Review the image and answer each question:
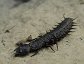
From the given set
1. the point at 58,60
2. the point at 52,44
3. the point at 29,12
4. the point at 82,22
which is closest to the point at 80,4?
the point at 82,22

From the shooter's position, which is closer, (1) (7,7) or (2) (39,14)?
(2) (39,14)

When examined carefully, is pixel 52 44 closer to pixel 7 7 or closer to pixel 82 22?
pixel 82 22

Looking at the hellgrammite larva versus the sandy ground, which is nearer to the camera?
the sandy ground

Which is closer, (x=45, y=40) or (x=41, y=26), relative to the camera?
Answer: (x=45, y=40)

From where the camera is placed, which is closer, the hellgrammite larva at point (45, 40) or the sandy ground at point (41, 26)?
the sandy ground at point (41, 26)

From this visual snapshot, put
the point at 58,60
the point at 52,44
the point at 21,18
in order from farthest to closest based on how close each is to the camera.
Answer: the point at 21,18 → the point at 52,44 → the point at 58,60
